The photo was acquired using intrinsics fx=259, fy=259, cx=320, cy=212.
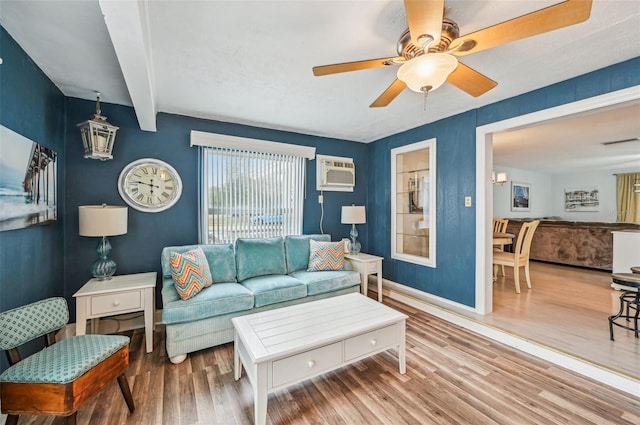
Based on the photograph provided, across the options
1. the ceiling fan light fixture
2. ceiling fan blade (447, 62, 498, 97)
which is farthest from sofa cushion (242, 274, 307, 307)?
ceiling fan blade (447, 62, 498, 97)

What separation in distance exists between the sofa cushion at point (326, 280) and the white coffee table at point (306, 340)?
0.64 metres

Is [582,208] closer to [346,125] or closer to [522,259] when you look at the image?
[522,259]

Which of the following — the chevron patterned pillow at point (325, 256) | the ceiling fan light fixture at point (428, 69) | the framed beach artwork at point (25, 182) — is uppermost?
the ceiling fan light fixture at point (428, 69)

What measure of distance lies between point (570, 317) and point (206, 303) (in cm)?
393

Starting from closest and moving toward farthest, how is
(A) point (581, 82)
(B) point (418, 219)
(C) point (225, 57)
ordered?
(C) point (225, 57)
(A) point (581, 82)
(B) point (418, 219)

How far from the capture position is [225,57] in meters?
2.01

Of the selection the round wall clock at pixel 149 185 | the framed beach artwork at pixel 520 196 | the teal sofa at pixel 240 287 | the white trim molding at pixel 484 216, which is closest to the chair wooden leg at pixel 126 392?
the teal sofa at pixel 240 287

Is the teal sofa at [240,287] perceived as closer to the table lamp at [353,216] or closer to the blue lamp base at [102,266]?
the table lamp at [353,216]

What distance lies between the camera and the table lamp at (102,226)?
7.65ft

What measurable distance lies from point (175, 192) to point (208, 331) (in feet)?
5.58

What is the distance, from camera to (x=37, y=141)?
2.06 meters

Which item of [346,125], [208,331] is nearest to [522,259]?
[346,125]

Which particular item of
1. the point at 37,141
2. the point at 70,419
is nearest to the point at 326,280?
the point at 70,419

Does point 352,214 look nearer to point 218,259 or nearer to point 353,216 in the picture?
point 353,216
